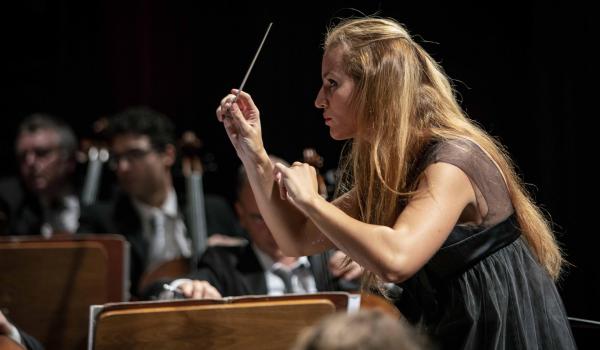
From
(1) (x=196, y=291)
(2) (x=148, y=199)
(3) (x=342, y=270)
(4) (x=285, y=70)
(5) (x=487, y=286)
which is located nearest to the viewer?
(5) (x=487, y=286)

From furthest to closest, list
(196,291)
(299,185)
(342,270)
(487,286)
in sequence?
1. (342,270)
2. (196,291)
3. (487,286)
4. (299,185)

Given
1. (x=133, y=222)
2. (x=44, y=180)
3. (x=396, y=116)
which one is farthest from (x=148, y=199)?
(x=396, y=116)

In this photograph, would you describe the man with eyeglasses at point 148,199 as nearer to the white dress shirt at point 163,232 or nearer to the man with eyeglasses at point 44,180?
the white dress shirt at point 163,232

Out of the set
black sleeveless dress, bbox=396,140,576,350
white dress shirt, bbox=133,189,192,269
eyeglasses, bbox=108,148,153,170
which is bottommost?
white dress shirt, bbox=133,189,192,269

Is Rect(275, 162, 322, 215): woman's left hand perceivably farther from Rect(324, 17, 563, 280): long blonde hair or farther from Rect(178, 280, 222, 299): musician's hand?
Rect(178, 280, 222, 299): musician's hand

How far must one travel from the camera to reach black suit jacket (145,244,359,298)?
9.16 feet

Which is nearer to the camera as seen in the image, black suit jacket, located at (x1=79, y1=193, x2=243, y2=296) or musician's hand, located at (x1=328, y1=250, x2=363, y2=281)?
musician's hand, located at (x1=328, y1=250, x2=363, y2=281)

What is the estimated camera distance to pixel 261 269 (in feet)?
9.58

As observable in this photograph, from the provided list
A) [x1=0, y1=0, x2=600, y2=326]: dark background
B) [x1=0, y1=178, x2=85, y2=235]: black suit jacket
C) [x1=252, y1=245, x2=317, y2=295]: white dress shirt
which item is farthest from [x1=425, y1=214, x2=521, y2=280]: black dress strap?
[x1=0, y1=178, x2=85, y2=235]: black suit jacket

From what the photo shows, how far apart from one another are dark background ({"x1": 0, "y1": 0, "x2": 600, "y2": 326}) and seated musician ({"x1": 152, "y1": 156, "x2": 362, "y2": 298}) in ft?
1.65

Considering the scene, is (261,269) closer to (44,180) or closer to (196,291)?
(196,291)

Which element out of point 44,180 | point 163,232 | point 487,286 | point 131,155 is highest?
point 487,286

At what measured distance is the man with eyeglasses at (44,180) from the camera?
403 centimetres

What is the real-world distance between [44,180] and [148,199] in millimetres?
514
